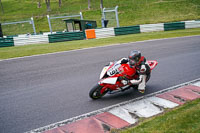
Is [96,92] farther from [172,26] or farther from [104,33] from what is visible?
[172,26]

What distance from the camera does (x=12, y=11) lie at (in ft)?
210

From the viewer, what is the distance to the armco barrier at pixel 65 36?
21281 millimetres

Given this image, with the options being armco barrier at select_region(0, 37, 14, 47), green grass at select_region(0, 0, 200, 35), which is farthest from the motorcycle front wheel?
green grass at select_region(0, 0, 200, 35)

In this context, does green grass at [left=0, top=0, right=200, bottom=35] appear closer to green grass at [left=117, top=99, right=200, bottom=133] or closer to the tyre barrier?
the tyre barrier

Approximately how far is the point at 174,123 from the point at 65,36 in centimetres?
1821

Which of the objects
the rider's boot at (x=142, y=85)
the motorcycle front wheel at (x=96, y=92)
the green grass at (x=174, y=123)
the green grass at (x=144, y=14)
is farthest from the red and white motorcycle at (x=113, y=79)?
the green grass at (x=144, y=14)

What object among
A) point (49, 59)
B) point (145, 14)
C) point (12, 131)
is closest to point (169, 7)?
point (145, 14)

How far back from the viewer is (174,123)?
4.57 meters

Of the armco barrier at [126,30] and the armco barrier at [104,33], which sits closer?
the armco barrier at [104,33]

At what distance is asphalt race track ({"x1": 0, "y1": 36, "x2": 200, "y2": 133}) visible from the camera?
554cm

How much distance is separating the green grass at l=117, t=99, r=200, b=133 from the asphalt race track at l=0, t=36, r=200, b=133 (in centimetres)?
157

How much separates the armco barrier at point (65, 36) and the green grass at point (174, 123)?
1748 centimetres

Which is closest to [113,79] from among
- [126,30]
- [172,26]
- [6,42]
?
[6,42]

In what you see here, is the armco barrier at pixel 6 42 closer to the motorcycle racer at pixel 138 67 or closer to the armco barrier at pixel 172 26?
the motorcycle racer at pixel 138 67
